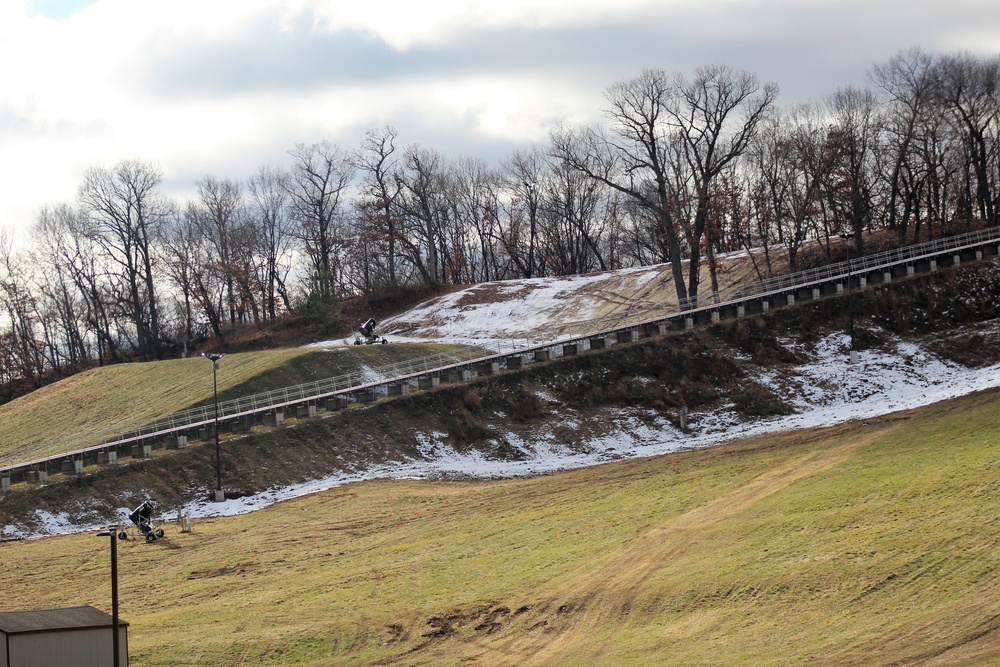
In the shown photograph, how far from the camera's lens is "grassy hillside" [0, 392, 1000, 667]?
2234 centimetres

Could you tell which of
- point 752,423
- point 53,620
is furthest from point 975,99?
point 53,620

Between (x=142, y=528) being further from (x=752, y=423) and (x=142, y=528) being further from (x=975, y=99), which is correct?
(x=975, y=99)

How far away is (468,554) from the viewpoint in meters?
32.1

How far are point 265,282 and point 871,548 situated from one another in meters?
82.0

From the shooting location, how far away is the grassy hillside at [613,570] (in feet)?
73.3

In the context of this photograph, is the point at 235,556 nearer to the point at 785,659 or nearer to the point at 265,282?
the point at 785,659

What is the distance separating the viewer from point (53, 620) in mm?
22094

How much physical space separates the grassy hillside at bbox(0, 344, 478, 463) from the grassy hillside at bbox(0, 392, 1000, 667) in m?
16.7

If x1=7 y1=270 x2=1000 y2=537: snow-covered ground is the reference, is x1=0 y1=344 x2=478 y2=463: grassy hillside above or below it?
above

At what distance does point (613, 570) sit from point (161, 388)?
4309cm

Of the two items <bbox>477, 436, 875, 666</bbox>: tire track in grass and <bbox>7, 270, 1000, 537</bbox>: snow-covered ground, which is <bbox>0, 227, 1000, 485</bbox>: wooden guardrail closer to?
<bbox>7, 270, 1000, 537</bbox>: snow-covered ground

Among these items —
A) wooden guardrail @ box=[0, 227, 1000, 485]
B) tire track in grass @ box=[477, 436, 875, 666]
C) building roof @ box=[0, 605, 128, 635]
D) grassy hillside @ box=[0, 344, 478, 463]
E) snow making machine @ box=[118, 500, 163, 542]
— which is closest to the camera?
building roof @ box=[0, 605, 128, 635]

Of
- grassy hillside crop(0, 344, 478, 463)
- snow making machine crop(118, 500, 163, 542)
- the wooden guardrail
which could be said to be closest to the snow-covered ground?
snow making machine crop(118, 500, 163, 542)

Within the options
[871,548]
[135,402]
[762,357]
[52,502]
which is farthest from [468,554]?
[135,402]
